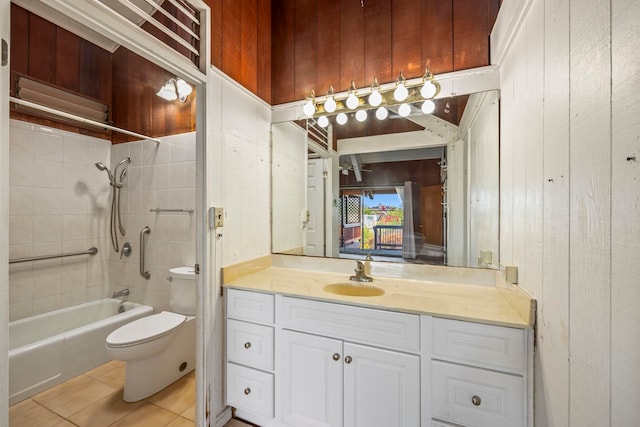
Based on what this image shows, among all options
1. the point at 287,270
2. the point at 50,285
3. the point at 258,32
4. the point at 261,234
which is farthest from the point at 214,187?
the point at 50,285

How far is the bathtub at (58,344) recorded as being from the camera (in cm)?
160

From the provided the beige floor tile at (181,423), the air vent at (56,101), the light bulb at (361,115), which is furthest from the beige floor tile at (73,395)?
the light bulb at (361,115)

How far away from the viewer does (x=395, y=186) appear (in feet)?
5.55

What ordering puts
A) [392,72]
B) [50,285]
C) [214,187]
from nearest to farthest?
[214,187]
[392,72]
[50,285]

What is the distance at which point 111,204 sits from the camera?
2455 mm

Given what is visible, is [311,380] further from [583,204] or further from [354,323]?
[583,204]

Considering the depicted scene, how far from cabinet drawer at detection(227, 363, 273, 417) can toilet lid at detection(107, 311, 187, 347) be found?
60 cm

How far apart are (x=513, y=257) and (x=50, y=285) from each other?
3.33 metres

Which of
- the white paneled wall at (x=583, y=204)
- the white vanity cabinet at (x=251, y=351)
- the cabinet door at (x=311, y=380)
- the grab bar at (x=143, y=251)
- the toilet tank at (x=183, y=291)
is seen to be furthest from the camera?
the grab bar at (x=143, y=251)

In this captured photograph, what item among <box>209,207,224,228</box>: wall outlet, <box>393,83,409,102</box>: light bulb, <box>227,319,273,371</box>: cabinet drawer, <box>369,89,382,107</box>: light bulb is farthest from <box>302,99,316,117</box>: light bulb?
<box>227,319,273,371</box>: cabinet drawer

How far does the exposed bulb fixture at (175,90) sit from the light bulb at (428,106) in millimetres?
1756

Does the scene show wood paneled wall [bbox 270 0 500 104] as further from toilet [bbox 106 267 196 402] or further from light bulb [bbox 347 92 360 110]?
toilet [bbox 106 267 196 402]

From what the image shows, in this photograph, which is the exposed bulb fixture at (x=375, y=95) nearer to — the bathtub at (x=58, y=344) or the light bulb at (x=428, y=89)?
the light bulb at (x=428, y=89)

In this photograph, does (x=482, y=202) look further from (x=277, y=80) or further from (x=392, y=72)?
(x=277, y=80)
